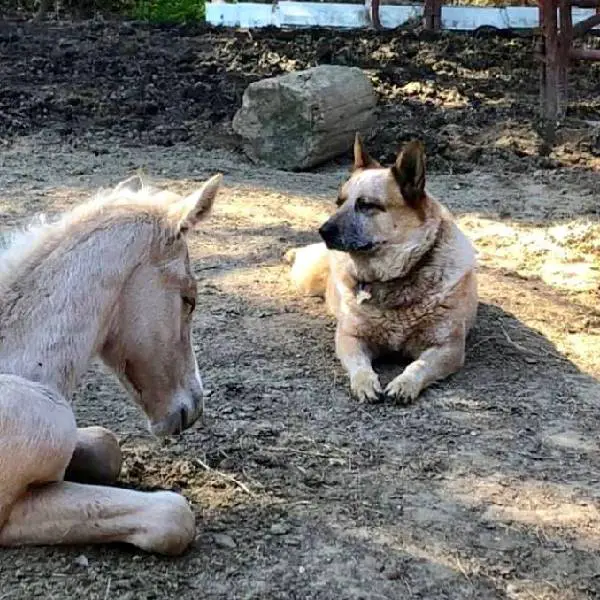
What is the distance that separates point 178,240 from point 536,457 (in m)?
1.88

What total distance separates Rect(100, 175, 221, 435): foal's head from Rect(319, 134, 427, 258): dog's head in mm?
2264

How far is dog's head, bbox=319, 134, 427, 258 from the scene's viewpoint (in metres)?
6.05

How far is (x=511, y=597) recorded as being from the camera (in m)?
3.62

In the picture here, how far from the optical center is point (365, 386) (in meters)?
5.47

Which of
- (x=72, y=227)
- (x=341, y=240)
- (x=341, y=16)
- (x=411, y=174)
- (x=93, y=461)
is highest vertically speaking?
(x=72, y=227)

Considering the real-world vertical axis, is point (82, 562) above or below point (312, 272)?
above

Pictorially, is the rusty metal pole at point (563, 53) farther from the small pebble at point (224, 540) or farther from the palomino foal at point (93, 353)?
the small pebble at point (224, 540)

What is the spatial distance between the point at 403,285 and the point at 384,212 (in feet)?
1.31

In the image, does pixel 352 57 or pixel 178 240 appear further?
pixel 352 57

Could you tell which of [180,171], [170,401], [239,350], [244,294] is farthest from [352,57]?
[170,401]

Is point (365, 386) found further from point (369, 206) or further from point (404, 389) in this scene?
point (369, 206)

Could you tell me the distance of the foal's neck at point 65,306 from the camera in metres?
3.62

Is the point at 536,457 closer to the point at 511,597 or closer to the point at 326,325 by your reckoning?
the point at 511,597

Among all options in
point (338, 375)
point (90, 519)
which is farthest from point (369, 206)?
point (90, 519)
